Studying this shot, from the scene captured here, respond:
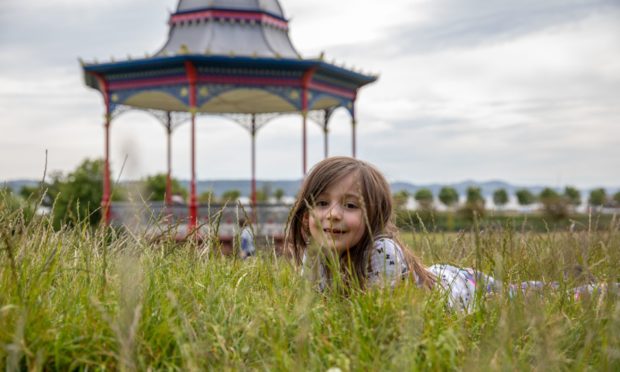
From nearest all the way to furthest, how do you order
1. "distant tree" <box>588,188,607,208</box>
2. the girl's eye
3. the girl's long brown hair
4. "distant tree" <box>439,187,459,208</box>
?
1. the girl's long brown hair
2. the girl's eye
3. "distant tree" <box>588,188,607,208</box>
4. "distant tree" <box>439,187,459,208</box>

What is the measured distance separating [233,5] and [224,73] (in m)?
2.77

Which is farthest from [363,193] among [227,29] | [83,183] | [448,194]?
[448,194]

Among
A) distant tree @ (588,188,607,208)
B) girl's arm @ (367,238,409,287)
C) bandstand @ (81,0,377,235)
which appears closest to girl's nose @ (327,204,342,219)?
girl's arm @ (367,238,409,287)

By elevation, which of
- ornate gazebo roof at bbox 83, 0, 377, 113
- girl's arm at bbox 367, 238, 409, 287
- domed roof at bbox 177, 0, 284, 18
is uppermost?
domed roof at bbox 177, 0, 284, 18

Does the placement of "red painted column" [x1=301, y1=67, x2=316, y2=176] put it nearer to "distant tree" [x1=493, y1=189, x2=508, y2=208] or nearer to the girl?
the girl

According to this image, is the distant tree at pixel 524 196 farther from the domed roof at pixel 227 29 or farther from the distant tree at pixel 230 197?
the domed roof at pixel 227 29

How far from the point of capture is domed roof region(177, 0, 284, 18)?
58.5ft

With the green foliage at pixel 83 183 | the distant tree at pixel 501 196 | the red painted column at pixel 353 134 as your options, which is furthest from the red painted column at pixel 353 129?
the distant tree at pixel 501 196

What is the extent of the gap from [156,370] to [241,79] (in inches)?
550

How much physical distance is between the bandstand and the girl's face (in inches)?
460

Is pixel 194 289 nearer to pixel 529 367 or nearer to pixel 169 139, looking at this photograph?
pixel 529 367

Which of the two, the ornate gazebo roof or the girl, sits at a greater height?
the ornate gazebo roof

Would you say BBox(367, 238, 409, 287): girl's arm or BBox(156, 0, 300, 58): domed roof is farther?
BBox(156, 0, 300, 58): domed roof

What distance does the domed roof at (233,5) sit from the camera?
1783 centimetres
